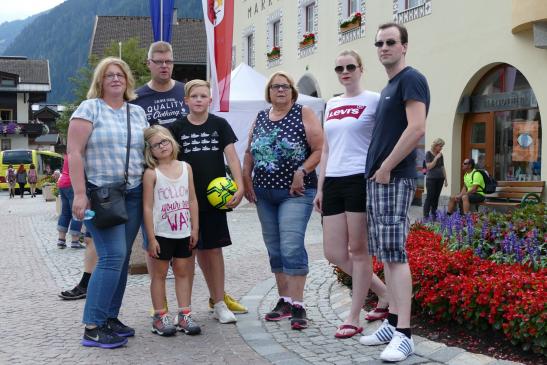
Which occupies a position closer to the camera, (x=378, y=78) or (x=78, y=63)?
(x=378, y=78)

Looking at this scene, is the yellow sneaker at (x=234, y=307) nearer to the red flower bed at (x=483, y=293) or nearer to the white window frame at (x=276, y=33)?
the red flower bed at (x=483, y=293)

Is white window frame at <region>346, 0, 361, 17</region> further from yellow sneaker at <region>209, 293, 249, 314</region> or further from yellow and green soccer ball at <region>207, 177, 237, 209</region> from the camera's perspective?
yellow and green soccer ball at <region>207, 177, 237, 209</region>

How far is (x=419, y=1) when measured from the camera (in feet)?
51.4

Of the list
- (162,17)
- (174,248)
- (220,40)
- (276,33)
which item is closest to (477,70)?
(220,40)

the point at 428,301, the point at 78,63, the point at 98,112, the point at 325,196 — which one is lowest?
the point at 428,301

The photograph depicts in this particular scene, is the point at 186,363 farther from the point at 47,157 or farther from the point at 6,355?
the point at 47,157

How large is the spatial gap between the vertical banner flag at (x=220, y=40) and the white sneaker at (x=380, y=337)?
4.09m

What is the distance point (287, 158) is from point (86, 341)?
6.44 ft

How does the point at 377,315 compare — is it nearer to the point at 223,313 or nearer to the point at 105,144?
the point at 223,313

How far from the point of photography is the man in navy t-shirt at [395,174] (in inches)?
166

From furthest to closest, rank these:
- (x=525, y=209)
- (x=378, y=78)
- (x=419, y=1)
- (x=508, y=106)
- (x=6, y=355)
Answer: (x=378, y=78) < (x=419, y=1) < (x=508, y=106) < (x=525, y=209) < (x=6, y=355)

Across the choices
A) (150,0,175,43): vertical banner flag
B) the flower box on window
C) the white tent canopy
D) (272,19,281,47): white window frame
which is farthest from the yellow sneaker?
(272,19,281,47): white window frame

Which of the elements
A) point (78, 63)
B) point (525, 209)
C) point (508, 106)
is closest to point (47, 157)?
point (508, 106)

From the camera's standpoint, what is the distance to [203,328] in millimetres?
5266
